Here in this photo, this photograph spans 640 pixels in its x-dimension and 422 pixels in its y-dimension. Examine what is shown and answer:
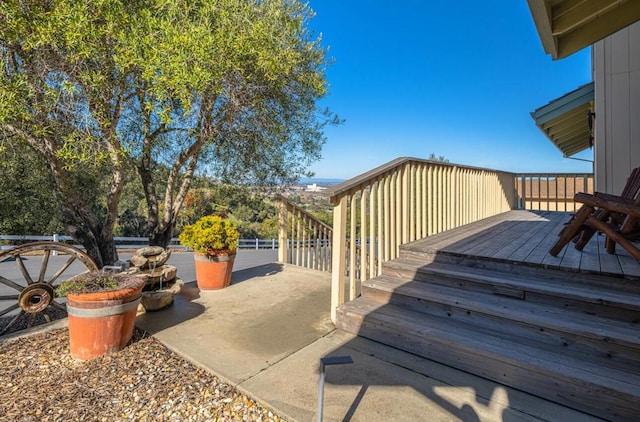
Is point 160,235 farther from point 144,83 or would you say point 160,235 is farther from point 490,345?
point 490,345

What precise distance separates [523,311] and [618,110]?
356 cm

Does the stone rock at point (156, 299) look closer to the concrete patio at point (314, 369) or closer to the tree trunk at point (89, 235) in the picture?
the concrete patio at point (314, 369)

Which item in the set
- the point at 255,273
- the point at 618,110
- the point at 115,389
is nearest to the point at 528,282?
the point at 115,389

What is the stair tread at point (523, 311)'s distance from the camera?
6.43 feet

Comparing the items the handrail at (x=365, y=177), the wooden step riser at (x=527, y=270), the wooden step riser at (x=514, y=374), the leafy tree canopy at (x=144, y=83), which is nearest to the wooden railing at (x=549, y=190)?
the handrail at (x=365, y=177)

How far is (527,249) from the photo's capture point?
3.29 meters

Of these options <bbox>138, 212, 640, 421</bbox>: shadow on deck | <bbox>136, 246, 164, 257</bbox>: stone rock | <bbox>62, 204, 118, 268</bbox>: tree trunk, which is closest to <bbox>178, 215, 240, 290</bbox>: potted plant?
<bbox>138, 212, 640, 421</bbox>: shadow on deck

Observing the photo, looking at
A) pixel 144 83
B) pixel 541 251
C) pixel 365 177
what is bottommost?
pixel 541 251

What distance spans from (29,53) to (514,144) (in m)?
23.8

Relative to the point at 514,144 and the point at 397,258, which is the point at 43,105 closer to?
the point at 397,258

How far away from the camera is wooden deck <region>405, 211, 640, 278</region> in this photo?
2.55 meters

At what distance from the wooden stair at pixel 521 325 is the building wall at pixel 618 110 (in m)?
2.69

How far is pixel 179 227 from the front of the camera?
15500 mm

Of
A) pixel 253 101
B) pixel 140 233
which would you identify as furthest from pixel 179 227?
pixel 253 101
